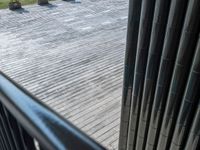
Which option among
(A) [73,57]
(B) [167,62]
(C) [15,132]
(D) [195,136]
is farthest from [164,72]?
(A) [73,57]

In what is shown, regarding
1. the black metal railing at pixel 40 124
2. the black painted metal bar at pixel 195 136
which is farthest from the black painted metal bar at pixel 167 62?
the black metal railing at pixel 40 124

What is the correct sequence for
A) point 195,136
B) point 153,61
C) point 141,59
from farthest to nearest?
point 141,59
point 153,61
point 195,136

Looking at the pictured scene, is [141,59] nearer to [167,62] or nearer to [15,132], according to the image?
[167,62]

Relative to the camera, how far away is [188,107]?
249 cm

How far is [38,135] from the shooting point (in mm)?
744

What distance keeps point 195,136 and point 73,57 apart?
5.38 m

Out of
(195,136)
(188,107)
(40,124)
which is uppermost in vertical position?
(40,124)

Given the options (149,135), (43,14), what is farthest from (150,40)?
(43,14)

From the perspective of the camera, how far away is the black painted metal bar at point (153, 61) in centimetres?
240

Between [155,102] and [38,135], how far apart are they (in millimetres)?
2223

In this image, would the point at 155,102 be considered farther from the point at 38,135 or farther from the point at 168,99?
the point at 38,135

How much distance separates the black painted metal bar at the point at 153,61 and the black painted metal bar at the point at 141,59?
0.25 ft

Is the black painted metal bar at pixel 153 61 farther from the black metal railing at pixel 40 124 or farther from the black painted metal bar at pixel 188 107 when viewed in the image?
the black metal railing at pixel 40 124

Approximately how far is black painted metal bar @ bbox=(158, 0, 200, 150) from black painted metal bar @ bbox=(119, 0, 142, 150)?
581mm
